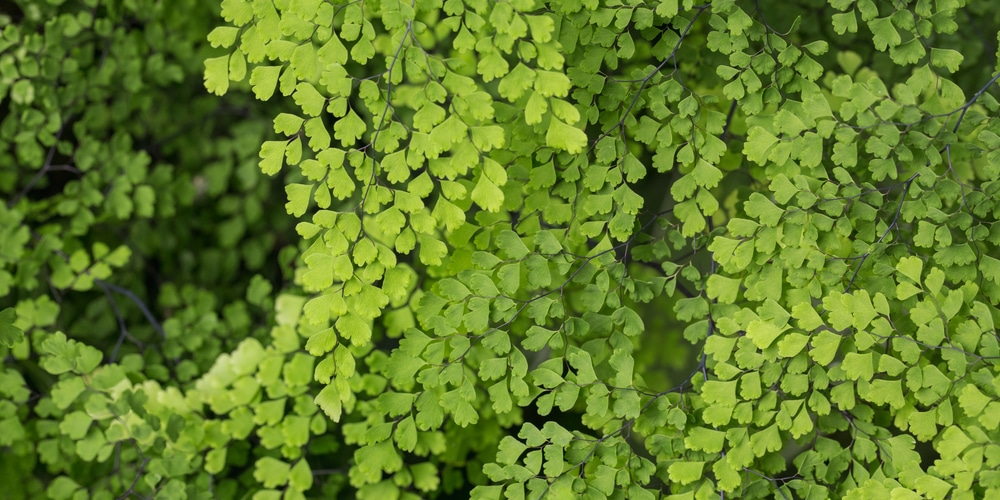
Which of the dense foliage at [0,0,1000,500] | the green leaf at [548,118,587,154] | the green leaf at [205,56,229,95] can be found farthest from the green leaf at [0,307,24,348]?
the green leaf at [548,118,587,154]

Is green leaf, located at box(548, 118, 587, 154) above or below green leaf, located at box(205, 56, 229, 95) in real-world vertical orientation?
below

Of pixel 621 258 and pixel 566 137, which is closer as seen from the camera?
pixel 566 137

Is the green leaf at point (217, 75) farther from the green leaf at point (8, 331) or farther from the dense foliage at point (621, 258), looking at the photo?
the green leaf at point (8, 331)

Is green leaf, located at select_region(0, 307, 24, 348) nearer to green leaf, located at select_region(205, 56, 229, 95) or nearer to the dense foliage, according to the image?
the dense foliage

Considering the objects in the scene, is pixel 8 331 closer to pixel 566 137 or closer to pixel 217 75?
pixel 217 75

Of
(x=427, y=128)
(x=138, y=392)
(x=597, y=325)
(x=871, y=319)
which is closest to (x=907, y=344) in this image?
(x=871, y=319)

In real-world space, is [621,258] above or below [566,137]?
below

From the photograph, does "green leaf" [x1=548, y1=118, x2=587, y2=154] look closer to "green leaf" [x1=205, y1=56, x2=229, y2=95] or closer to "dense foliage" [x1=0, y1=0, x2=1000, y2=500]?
"dense foliage" [x1=0, y1=0, x2=1000, y2=500]

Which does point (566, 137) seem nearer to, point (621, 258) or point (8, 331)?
point (621, 258)

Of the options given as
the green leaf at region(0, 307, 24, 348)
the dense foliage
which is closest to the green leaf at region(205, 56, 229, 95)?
the dense foliage

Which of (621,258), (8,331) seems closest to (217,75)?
(8,331)

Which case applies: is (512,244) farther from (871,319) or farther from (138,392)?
(138,392)

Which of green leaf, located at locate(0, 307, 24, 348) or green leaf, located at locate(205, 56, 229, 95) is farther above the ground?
green leaf, located at locate(205, 56, 229, 95)

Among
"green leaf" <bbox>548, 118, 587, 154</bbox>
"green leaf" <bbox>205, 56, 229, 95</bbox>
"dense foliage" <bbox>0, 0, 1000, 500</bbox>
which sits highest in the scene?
"green leaf" <bbox>205, 56, 229, 95</bbox>
